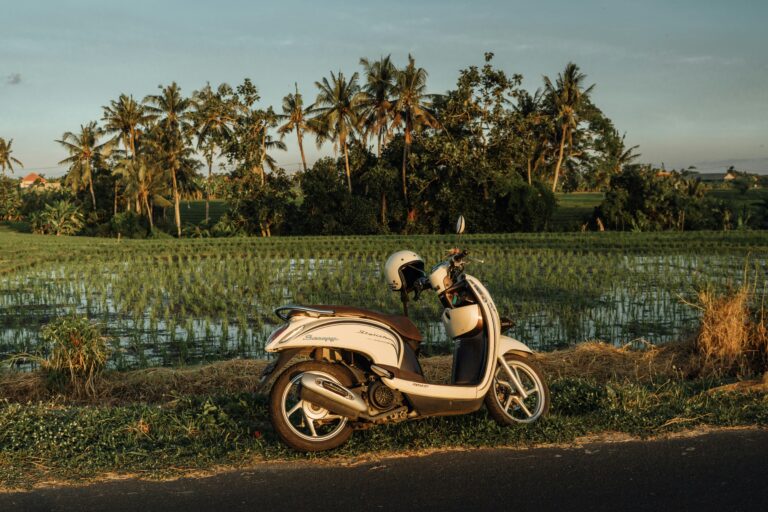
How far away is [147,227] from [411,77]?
20365 millimetres

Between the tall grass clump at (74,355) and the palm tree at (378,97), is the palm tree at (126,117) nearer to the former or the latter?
the palm tree at (378,97)

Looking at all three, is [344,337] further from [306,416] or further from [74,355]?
[74,355]

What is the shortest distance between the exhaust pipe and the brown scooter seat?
1.40 ft

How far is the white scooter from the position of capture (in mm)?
4664

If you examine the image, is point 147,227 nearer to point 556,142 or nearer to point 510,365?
point 556,142

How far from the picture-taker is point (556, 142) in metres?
54.1

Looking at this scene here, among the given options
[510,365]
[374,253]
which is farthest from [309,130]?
[510,365]

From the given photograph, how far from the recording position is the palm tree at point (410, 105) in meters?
42.1

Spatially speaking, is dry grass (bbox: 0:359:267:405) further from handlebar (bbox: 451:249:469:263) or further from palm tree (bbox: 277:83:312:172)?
palm tree (bbox: 277:83:312:172)

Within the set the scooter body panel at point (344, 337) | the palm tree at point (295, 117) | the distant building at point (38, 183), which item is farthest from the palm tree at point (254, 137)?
the scooter body panel at point (344, 337)

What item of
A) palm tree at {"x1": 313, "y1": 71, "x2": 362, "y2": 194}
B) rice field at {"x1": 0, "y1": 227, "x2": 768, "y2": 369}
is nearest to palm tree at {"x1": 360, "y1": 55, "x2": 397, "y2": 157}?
palm tree at {"x1": 313, "y1": 71, "x2": 362, "y2": 194}

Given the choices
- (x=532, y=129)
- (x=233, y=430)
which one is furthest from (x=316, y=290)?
(x=532, y=129)

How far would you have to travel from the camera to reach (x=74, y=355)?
22.7 ft

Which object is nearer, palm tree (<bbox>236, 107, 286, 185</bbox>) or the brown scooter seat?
the brown scooter seat
